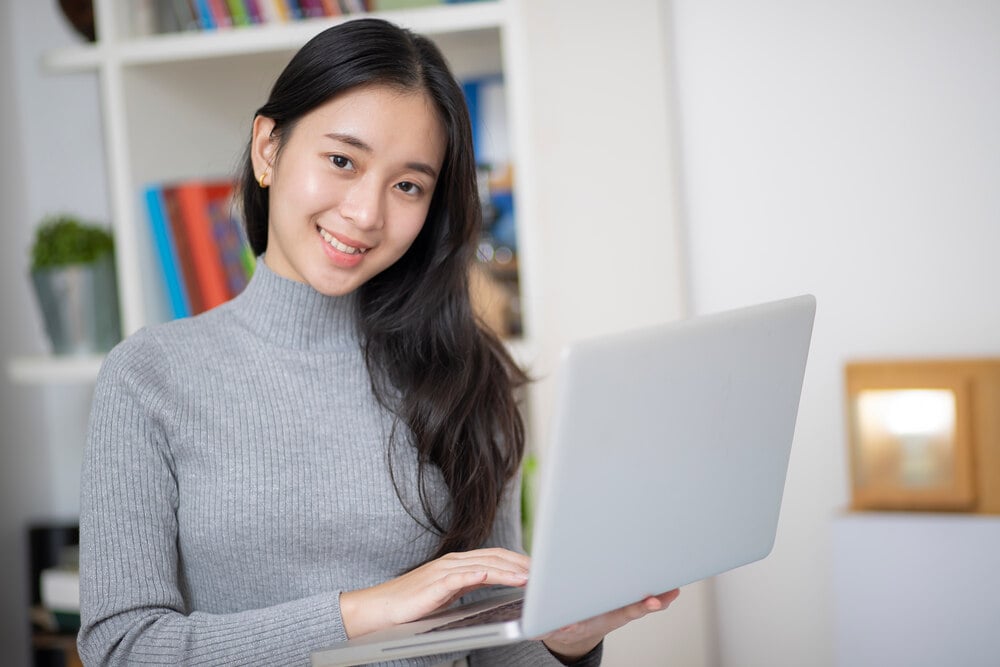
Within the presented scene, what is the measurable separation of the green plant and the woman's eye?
0.98 metres

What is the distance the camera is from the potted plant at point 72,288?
1954 mm

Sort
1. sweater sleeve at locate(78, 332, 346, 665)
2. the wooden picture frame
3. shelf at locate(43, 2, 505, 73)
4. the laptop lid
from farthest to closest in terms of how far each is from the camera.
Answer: shelf at locate(43, 2, 505, 73) < the wooden picture frame < sweater sleeve at locate(78, 332, 346, 665) < the laptop lid

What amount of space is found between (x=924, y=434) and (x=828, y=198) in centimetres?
44

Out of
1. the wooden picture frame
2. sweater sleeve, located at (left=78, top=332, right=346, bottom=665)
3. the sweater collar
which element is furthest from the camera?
the wooden picture frame

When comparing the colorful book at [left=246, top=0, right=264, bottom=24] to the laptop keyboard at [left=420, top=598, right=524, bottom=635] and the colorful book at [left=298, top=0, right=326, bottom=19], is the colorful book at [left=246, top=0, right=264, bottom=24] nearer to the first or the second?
the colorful book at [left=298, top=0, right=326, bottom=19]

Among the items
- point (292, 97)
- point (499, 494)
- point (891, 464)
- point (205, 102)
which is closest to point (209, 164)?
point (205, 102)

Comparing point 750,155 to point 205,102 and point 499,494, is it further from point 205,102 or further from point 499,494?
point 205,102

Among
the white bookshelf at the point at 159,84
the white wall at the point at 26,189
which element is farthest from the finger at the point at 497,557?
the white wall at the point at 26,189

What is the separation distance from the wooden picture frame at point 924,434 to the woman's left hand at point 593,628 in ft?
2.26

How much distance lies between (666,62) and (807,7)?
26 cm

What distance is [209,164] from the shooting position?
6.82 ft

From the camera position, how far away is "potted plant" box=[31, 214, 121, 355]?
1.95m

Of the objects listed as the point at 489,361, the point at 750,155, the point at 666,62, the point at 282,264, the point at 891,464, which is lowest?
the point at 891,464

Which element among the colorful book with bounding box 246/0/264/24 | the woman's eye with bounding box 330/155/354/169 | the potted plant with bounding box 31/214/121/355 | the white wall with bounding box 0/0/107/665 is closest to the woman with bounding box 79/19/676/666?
the woman's eye with bounding box 330/155/354/169
